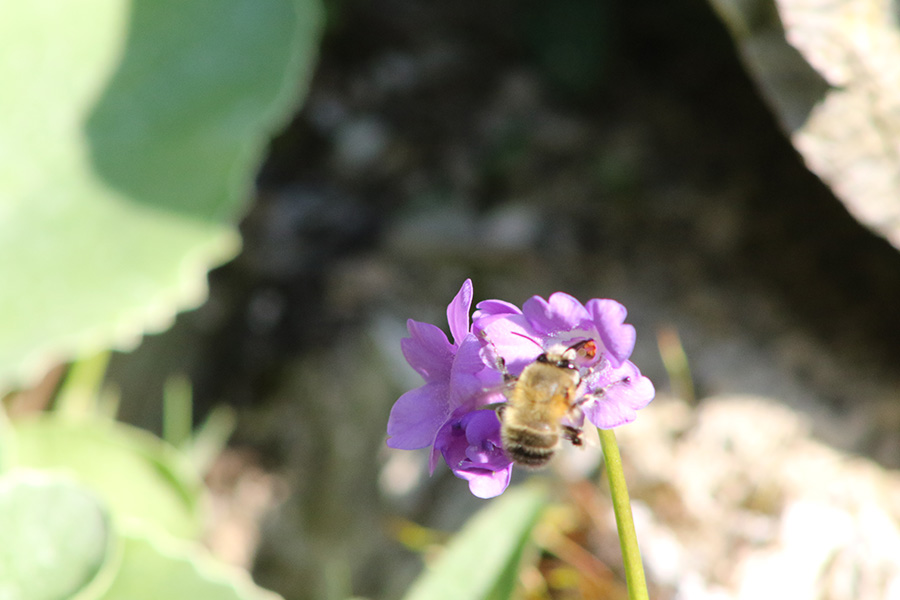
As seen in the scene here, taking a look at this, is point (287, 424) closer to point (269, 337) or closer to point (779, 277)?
point (269, 337)

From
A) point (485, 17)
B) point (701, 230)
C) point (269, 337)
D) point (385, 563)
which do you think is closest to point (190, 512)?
point (385, 563)

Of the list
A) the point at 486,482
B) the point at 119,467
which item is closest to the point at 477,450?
the point at 486,482

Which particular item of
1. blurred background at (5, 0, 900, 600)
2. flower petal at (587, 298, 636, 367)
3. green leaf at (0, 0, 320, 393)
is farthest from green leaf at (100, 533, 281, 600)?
flower petal at (587, 298, 636, 367)

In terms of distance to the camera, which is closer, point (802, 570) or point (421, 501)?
point (802, 570)

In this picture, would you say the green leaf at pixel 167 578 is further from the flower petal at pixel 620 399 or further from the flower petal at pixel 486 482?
the flower petal at pixel 620 399

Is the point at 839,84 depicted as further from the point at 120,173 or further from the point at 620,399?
the point at 120,173

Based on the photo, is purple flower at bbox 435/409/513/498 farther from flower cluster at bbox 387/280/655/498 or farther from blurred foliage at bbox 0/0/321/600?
blurred foliage at bbox 0/0/321/600
